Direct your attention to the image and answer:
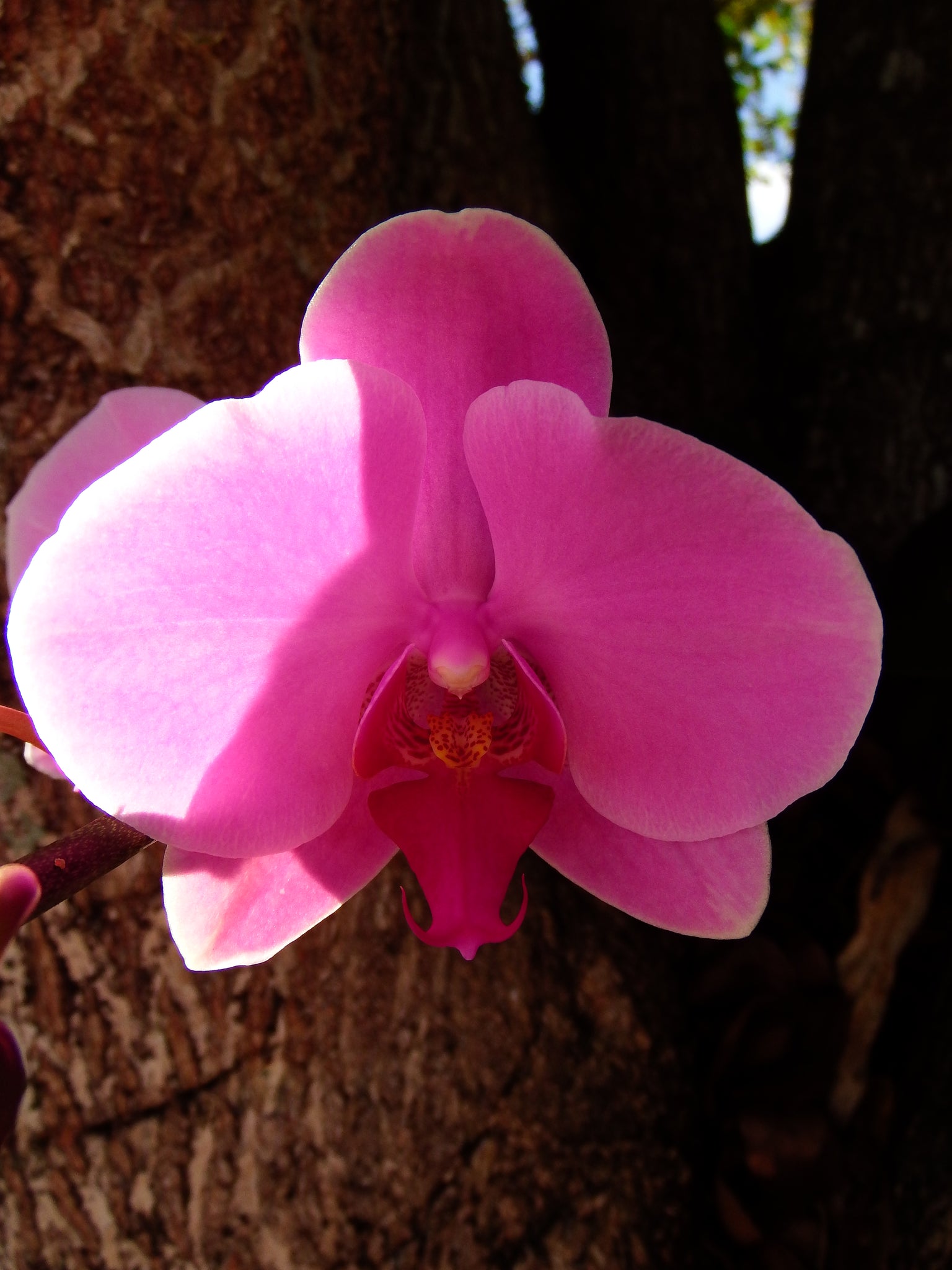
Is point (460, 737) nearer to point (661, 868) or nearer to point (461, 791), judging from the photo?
point (461, 791)

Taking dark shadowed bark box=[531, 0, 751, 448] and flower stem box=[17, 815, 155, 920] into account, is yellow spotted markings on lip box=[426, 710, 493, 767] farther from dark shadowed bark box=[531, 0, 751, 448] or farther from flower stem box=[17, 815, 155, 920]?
dark shadowed bark box=[531, 0, 751, 448]

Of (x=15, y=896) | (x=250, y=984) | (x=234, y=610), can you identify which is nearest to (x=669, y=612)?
(x=234, y=610)

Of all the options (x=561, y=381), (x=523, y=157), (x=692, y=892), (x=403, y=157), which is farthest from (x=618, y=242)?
(x=692, y=892)

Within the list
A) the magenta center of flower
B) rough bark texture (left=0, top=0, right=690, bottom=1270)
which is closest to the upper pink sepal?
the magenta center of flower

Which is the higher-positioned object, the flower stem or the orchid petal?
the orchid petal

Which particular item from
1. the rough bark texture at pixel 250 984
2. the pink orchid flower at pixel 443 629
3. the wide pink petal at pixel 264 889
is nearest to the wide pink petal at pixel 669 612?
the pink orchid flower at pixel 443 629

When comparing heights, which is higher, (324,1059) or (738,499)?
(738,499)

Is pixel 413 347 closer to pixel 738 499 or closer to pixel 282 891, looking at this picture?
pixel 738 499

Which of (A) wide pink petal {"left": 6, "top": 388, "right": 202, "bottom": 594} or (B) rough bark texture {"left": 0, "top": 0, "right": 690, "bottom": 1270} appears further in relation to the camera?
(B) rough bark texture {"left": 0, "top": 0, "right": 690, "bottom": 1270}
